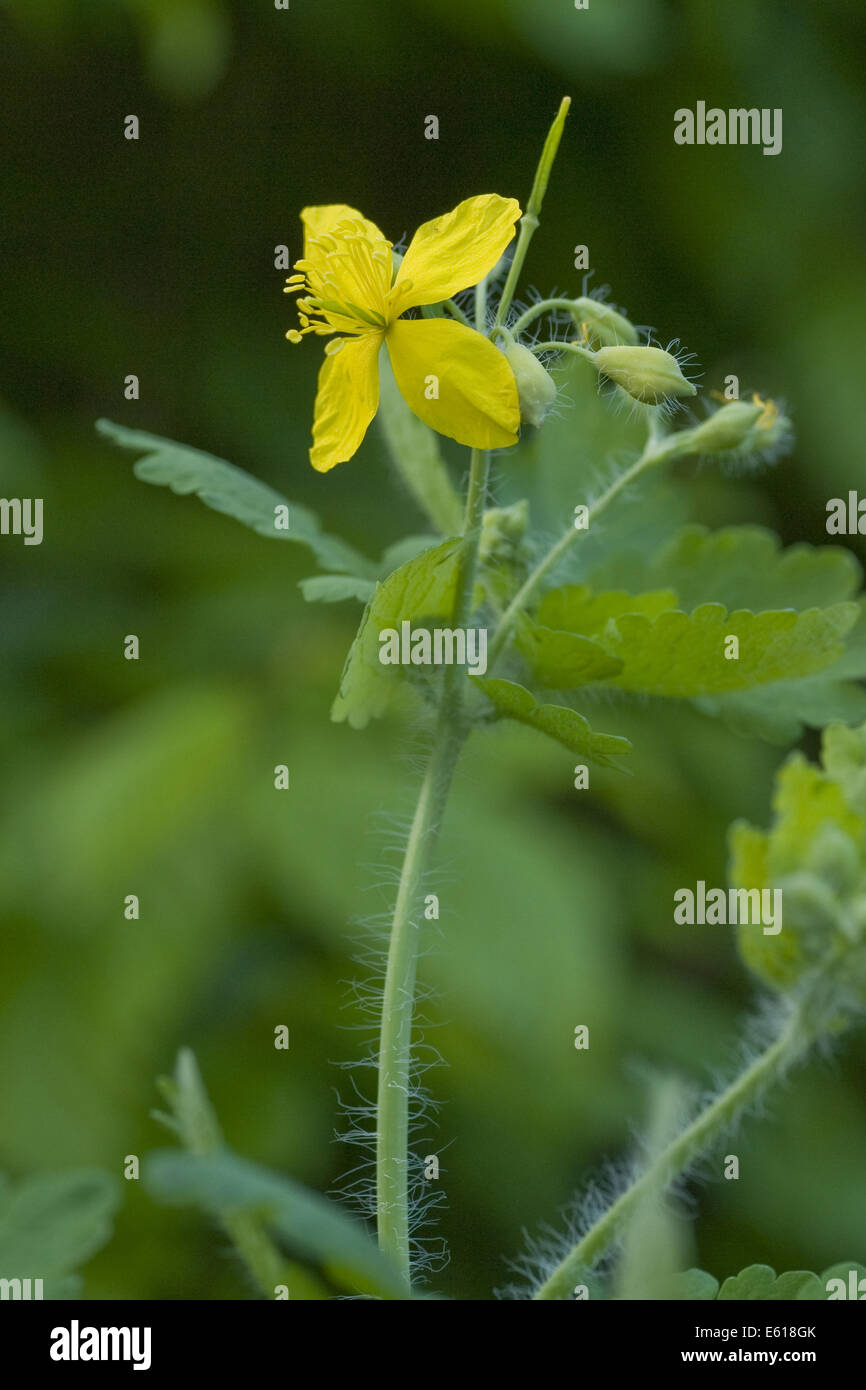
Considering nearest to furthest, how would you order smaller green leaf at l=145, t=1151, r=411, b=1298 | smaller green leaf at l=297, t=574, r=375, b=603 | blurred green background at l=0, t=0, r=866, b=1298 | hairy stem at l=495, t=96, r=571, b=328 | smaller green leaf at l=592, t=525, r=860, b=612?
smaller green leaf at l=145, t=1151, r=411, b=1298 < hairy stem at l=495, t=96, r=571, b=328 < smaller green leaf at l=297, t=574, r=375, b=603 < smaller green leaf at l=592, t=525, r=860, b=612 < blurred green background at l=0, t=0, r=866, b=1298

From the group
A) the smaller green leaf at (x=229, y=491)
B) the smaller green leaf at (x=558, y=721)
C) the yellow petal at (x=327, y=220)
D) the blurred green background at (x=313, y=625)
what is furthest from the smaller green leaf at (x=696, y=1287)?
the blurred green background at (x=313, y=625)

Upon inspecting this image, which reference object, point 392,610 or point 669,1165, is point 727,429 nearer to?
point 392,610

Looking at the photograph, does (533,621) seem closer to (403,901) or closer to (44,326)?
(403,901)

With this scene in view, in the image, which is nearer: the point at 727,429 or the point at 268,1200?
the point at 268,1200

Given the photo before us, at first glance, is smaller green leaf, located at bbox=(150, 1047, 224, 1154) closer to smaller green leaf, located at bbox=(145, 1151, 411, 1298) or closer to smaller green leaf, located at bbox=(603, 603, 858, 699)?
smaller green leaf, located at bbox=(145, 1151, 411, 1298)

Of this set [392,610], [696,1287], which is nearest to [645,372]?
[392,610]

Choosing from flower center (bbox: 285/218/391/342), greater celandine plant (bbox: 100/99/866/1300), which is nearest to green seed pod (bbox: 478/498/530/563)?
greater celandine plant (bbox: 100/99/866/1300)

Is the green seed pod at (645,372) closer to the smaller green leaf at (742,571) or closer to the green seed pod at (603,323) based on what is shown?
→ the green seed pod at (603,323)
